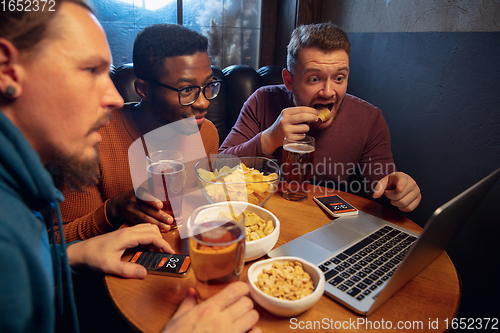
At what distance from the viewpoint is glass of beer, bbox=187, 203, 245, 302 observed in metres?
0.60

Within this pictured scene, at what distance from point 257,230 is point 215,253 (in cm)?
26

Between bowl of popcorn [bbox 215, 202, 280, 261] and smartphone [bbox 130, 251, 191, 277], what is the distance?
17cm

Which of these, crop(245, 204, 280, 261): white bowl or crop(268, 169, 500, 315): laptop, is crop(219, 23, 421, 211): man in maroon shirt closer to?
crop(268, 169, 500, 315): laptop

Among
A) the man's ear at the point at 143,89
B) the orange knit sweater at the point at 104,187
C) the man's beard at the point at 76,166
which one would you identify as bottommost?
the orange knit sweater at the point at 104,187

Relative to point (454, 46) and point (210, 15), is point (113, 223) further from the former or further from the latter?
point (210, 15)

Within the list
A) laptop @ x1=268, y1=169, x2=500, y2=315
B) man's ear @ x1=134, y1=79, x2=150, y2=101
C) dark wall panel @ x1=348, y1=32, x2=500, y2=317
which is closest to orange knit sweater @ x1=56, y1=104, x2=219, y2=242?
man's ear @ x1=134, y1=79, x2=150, y2=101

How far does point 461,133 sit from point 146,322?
1752 mm

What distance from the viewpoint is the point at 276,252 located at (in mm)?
863

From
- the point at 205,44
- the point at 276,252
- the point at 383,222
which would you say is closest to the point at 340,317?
the point at 276,252

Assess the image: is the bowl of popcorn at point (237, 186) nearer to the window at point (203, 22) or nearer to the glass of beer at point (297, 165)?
the glass of beer at point (297, 165)

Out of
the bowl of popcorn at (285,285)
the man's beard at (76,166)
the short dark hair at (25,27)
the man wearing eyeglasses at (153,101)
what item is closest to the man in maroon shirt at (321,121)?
the man wearing eyeglasses at (153,101)

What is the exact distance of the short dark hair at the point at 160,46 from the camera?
1.25 m

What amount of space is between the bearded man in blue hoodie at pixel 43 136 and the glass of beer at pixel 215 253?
4 cm

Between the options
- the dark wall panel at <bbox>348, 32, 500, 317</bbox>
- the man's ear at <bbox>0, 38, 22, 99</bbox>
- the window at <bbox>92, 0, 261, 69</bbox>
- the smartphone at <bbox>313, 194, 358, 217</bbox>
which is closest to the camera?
the man's ear at <bbox>0, 38, 22, 99</bbox>
